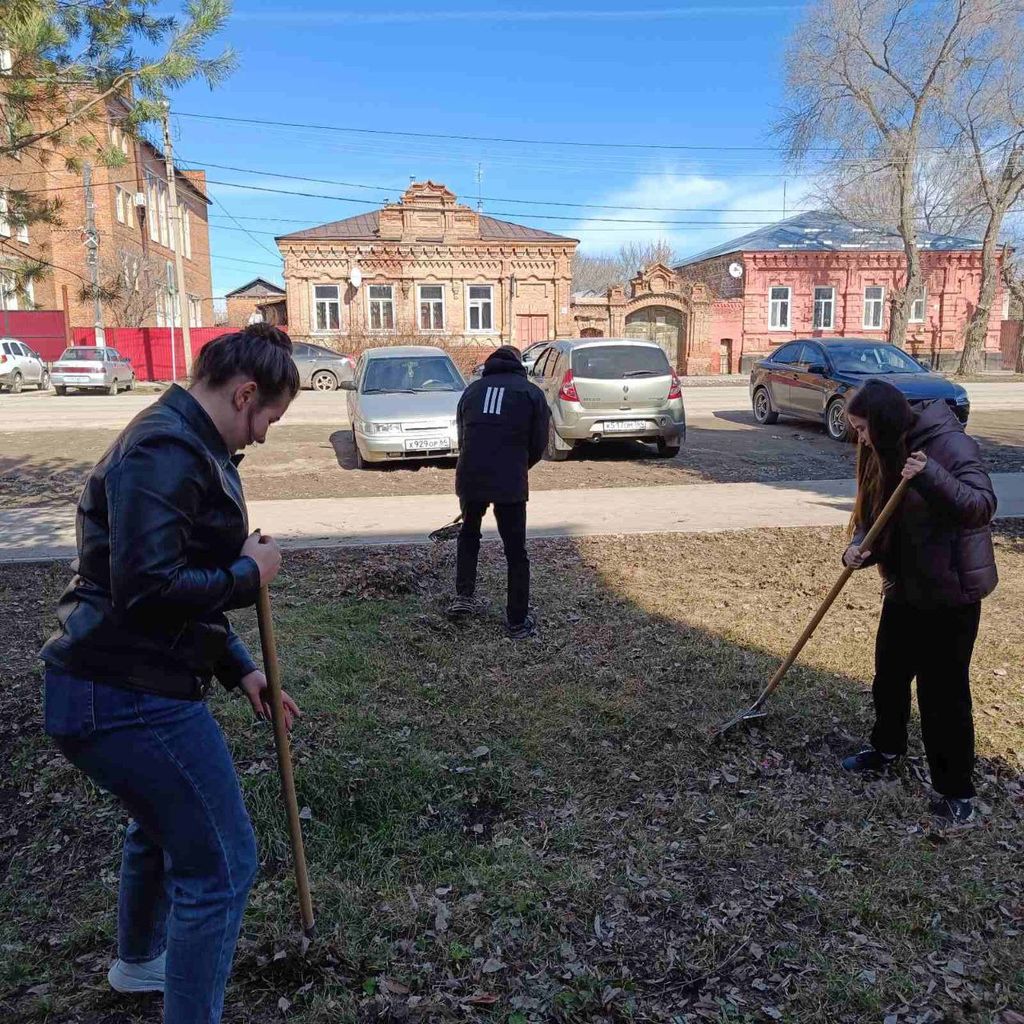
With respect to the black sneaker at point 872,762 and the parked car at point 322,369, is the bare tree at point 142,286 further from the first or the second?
the black sneaker at point 872,762

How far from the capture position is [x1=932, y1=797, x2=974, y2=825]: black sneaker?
3525 millimetres

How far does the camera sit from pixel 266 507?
30.9 ft

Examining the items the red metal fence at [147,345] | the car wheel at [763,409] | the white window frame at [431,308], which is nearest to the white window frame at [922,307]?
the white window frame at [431,308]

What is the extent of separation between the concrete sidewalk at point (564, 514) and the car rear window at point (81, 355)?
20622 mm

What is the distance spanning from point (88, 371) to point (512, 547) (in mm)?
25607

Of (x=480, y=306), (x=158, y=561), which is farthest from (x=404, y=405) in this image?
(x=480, y=306)

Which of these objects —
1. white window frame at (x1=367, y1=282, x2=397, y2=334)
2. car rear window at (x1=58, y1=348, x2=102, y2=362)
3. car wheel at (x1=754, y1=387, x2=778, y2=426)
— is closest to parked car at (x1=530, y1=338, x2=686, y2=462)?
car wheel at (x1=754, y1=387, x2=778, y2=426)

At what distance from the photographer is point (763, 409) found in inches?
667

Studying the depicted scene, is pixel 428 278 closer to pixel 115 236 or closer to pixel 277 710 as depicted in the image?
pixel 115 236

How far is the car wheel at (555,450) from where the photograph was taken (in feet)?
40.3

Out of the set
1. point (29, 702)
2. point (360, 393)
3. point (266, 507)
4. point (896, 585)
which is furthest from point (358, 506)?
point (896, 585)

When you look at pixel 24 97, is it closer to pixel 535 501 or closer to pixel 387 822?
pixel 387 822

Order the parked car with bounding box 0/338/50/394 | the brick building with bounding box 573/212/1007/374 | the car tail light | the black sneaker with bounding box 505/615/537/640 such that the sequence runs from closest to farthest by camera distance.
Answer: the black sneaker with bounding box 505/615/537/640
the car tail light
the parked car with bounding box 0/338/50/394
the brick building with bounding box 573/212/1007/374

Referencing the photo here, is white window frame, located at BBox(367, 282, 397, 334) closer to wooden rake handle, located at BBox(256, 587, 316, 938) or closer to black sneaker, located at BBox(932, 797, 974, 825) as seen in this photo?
black sneaker, located at BBox(932, 797, 974, 825)
